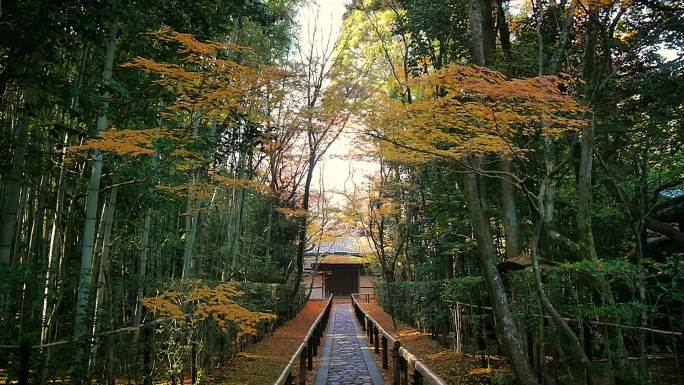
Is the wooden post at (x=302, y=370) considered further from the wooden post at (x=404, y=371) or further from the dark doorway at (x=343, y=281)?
the dark doorway at (x=343, y=281)

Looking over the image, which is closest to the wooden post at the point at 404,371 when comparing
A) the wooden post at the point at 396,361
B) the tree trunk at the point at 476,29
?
the wooden post at the point at 396,361

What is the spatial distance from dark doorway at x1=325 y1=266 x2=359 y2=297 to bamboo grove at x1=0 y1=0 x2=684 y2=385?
2476 centimetres

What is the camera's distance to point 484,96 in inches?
205

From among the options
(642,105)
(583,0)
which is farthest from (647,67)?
(583,0)

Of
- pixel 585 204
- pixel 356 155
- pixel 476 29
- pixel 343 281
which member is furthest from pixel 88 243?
pixel 343 281

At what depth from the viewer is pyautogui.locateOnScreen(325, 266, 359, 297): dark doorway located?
1446 inches

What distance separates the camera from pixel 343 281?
3712cm

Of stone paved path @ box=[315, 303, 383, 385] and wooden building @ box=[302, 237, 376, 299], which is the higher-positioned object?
wooden building @ box=[302, 237, 376, 299]

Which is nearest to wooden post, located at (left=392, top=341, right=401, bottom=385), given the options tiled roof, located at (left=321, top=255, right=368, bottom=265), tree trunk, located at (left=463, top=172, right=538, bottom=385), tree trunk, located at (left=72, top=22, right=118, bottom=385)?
tree trunk, located at (left=463, top=172, right=538, bottom=385)

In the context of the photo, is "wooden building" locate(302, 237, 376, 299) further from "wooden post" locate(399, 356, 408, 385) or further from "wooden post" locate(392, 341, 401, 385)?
"wooden post" locate(399, 356, 408, 385)

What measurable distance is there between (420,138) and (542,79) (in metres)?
Result: 1.61

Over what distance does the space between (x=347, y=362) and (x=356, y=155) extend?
4.59 meters

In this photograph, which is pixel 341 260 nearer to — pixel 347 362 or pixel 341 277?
pixel 341 277

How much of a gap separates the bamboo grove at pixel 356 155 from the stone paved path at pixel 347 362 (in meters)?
1.88
